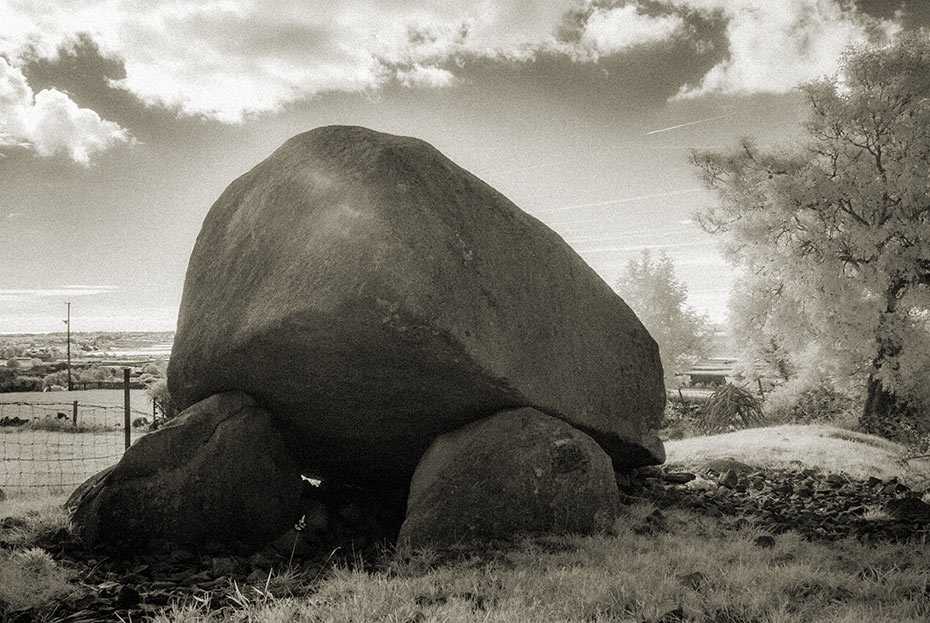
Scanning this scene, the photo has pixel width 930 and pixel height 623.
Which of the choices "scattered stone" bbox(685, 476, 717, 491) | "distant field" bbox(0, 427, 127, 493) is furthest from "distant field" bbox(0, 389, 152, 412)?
"scattered stone" bbox(685, 476, 717, 491)

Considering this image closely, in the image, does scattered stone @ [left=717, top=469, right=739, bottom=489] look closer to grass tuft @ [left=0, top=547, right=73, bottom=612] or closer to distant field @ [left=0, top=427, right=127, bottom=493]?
grass tuft @ [left=0, top=547, right=73, bottom=612]

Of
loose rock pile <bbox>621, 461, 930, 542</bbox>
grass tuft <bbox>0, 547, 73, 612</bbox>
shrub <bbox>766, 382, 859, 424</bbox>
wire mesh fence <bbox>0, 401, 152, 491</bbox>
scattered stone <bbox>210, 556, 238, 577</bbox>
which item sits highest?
grass tuft <bbox>0, 547, 73, 612</bbox>

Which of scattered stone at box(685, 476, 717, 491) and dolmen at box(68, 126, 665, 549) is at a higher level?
dolmen at box(68, 126, 665, 549)

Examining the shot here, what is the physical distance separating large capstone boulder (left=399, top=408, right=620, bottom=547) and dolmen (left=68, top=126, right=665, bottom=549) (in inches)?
0.6

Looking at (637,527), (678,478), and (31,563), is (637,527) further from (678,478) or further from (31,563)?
(31,563)

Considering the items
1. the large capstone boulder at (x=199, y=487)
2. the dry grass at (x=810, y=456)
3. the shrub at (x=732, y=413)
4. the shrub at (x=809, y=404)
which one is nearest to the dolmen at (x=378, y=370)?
the large capstone boulder at (x=199, y=487)

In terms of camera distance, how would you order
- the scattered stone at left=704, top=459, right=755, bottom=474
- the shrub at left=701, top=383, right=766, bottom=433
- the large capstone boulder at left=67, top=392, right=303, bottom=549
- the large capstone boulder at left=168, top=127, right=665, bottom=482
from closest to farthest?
the large capstone boulder at left=168, top=127, right=665, bottom=482 → the large capstone boulder at left=67, top=392, right=303, bottom=549 → the scattered stone at left=704, top=459, right=755, bottom=474 → the shrub at left=701, top=383, right=766, bottom=433

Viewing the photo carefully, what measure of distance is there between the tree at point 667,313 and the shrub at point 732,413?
12.6 metres

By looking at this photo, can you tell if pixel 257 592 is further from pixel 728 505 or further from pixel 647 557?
pixel 728 505

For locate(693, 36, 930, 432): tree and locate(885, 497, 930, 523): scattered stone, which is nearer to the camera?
locate(885, 497, 930, 523): scattered stone

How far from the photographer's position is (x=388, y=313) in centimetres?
651

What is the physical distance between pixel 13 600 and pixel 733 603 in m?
5.35

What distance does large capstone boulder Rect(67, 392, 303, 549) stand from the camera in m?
6.96

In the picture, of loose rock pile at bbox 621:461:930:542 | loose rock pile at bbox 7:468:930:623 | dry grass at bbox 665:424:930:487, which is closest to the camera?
loose rock pile at bbox 7:468:930:623
